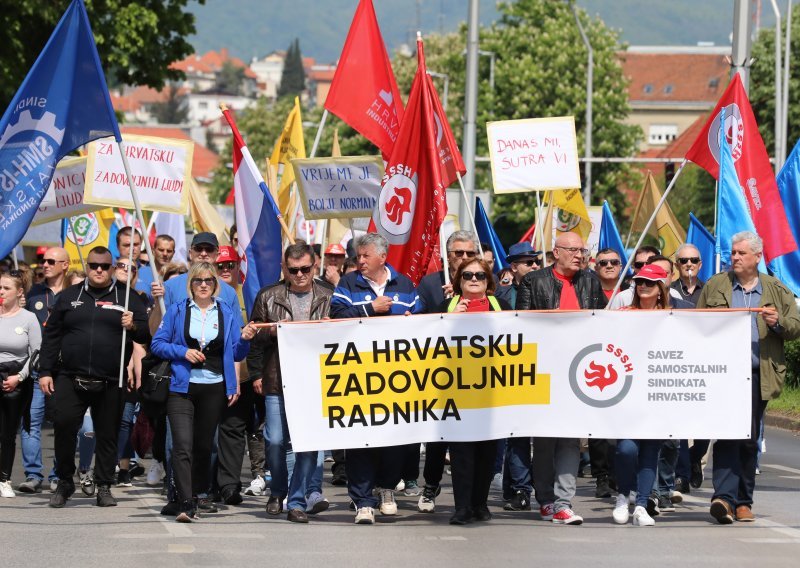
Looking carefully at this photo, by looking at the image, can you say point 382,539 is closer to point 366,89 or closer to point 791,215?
point 791,215

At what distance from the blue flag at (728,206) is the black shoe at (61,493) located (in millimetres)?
5079

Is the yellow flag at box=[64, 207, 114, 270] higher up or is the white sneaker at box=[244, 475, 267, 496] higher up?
the yellow flag at box=[64, 207, 114, 270]

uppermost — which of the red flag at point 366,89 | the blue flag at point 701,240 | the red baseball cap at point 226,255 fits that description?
the red flag at point 366,89

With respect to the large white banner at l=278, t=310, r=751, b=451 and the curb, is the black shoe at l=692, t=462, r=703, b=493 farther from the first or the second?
the curb

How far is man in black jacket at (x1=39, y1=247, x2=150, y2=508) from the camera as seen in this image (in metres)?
11.8

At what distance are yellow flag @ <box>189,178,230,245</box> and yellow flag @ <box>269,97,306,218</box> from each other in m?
0.99

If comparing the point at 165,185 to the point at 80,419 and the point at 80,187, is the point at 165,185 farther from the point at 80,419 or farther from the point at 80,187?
the point at 80,419

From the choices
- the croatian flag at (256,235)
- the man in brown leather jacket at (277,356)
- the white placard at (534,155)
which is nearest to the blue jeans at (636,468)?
the man in brown leather jacket at (277,356)

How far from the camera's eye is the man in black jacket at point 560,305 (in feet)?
36.2

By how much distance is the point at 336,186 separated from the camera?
582 inches

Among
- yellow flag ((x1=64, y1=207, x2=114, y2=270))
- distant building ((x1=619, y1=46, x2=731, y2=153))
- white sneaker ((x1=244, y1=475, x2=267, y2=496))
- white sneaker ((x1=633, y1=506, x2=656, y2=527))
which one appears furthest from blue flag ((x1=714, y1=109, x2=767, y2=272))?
distant building ((x1=619, y1=46, x2=731, y2=153))

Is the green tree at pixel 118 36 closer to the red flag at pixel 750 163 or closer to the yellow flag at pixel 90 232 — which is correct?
the yellow flag at pixel 90 232

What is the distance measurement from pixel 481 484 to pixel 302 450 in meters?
1.18

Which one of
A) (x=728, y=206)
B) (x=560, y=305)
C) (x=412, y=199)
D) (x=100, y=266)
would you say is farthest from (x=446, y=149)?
(x=100, y=266)
